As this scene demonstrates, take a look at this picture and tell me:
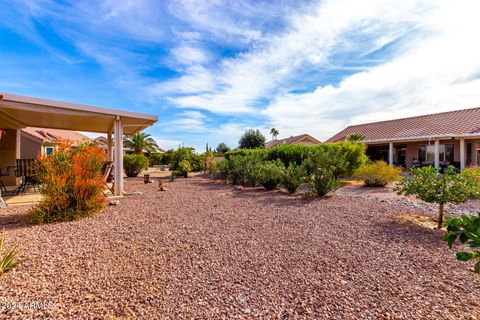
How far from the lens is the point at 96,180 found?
5.74 meters

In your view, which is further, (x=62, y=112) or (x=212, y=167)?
(x=212, y=167)

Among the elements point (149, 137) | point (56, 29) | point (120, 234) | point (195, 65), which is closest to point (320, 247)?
point (120, 234)

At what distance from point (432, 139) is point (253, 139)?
75.1 ft

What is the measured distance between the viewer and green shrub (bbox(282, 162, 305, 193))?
8.91 metres

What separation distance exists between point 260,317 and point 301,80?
45.6 ft

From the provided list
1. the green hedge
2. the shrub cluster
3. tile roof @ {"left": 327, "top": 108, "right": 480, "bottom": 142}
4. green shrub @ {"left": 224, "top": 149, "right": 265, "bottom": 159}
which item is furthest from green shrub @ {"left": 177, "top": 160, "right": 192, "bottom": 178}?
tile roof @ {"left": 327, "top": 108, "right": 480, "bottom": 142}

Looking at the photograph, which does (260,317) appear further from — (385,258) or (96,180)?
(96,180)

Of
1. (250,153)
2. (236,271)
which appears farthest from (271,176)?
(250,153)

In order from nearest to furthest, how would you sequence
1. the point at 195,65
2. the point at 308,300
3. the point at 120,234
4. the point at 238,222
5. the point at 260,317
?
A: the point at 260,317 → the point at 308,300 → the point at 120,234 → the point at 238,222 → the point at 195,65

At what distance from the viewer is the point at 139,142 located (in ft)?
84.3

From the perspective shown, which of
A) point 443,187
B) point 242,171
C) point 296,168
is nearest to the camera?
point 443,187

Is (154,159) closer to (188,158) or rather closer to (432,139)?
(188,158)

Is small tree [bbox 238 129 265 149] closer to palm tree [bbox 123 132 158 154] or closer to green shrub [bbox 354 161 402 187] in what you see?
palm tree [bbox 123 132 158 154]

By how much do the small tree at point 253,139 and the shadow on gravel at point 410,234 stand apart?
31.3 metres
